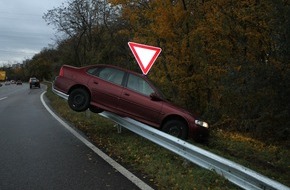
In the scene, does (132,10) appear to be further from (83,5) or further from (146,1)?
(83,5)

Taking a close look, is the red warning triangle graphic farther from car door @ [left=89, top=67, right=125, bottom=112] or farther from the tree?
the tree

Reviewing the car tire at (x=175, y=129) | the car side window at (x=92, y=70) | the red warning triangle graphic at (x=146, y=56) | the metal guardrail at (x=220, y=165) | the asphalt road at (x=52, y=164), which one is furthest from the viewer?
the car side window at (x=92, y=70)

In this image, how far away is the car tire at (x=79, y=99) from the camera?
1145cm

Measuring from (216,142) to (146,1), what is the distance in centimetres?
1023

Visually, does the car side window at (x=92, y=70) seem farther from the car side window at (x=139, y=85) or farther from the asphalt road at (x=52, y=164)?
the asphalt road at (x=52, y=164)

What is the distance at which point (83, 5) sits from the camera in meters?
33.7

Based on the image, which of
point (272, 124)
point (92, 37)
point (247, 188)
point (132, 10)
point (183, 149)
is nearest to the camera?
point (247, 188)

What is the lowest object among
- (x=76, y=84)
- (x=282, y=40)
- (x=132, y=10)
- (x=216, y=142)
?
(x=216, y=142)

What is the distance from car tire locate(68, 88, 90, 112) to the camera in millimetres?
11445

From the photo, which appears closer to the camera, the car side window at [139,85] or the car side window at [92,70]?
the car side window at [139,85]

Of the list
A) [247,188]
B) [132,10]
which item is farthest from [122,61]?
[247,188]

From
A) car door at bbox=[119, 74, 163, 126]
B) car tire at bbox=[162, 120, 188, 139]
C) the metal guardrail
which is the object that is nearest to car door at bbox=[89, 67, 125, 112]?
car door at bbox=[119, 74, 163, 126]

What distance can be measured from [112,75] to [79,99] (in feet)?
3.65

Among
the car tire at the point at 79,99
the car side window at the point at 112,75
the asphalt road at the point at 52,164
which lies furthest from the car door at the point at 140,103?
the asphalt road at the point at 52,164
